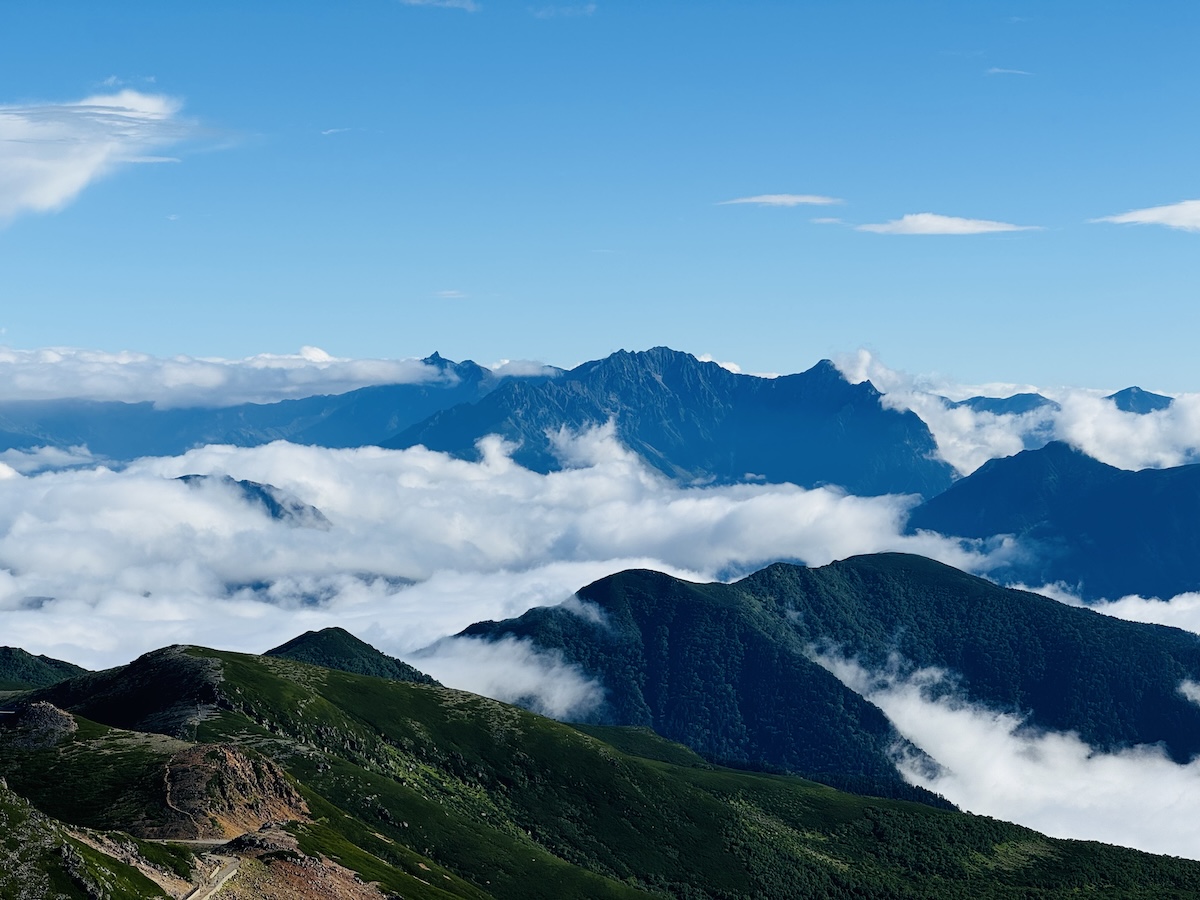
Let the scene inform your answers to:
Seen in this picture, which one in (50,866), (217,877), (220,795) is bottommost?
(220,795)

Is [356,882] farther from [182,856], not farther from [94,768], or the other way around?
[94,768]

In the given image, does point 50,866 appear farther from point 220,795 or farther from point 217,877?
point 220,795

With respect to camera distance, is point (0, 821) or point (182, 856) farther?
point (182, 856)

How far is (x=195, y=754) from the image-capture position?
19088 cm

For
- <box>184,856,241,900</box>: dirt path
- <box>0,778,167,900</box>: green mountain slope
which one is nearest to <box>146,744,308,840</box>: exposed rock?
<box>184,856,241,900</box>: dirt path

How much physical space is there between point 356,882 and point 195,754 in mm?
43574

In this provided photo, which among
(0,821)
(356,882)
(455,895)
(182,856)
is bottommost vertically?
(455,895)

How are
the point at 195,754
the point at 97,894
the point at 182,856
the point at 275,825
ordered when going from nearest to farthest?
the point at 97,894
the point at 182,856
the point at 275,825
the point at 195,754

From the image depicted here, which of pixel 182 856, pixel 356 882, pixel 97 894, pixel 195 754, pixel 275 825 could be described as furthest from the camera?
pixel 195 754

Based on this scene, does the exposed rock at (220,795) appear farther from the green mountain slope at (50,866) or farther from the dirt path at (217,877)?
the green mountain slope at (50,866)

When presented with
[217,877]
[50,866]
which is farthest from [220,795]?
[50,866]

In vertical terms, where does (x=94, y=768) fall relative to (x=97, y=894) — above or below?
below

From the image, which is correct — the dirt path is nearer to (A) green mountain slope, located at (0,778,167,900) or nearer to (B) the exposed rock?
(A) green mountain slope, located at (0,778,167,900)

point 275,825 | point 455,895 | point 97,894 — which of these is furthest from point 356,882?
point 97,894
